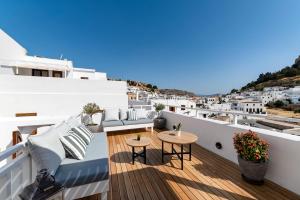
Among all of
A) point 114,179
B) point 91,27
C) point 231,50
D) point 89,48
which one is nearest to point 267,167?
point 114,179

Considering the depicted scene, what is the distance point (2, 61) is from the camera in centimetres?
848

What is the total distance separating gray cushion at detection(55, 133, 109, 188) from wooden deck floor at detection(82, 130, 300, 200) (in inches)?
19.5

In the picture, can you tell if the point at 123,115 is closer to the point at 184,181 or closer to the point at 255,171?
the point at 184,181

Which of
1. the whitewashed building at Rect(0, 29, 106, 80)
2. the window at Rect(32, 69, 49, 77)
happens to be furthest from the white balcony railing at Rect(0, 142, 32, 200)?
the window at Rect(32, 69, 49, 77)

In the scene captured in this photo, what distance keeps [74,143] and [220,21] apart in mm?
10570

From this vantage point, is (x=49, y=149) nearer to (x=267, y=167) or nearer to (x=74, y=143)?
(x=74, y=143)

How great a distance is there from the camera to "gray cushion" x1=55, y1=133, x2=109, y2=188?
160cm

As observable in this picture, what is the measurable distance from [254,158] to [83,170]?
98.5 inches

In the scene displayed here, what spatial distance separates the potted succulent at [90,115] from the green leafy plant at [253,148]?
4009 millimetres

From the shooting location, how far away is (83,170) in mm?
1730

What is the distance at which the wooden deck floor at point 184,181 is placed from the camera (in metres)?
1.97

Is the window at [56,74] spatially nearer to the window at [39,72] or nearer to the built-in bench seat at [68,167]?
the window at [39,72]

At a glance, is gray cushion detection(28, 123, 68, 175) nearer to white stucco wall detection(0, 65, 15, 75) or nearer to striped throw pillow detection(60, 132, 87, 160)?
striped throw pillow detection(60, 132, 87, 160)

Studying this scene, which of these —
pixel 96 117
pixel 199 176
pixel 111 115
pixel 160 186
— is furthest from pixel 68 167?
pixel 96 117
